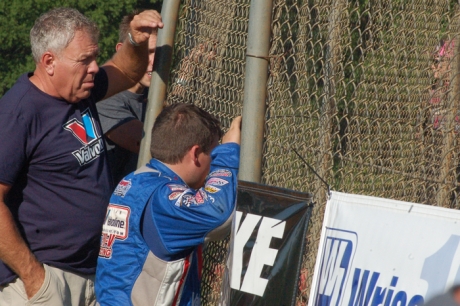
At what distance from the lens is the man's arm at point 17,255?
10.0 ft

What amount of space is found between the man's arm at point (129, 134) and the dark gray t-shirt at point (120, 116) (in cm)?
3

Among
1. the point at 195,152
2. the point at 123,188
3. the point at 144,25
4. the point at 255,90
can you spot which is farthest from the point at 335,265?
the point at 144,25

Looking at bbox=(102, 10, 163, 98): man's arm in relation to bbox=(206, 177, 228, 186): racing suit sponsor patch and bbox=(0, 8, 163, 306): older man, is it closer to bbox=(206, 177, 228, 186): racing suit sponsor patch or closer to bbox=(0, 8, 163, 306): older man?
bbox=(0, 8, 163, 306): older man

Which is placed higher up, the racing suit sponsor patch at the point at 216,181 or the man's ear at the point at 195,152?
the man's ear at the point at 195,152

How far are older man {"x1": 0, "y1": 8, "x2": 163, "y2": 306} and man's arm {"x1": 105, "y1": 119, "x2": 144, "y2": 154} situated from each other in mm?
550

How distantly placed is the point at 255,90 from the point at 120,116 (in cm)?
135

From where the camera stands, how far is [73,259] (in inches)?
133

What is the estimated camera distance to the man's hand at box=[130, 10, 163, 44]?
3.39 m

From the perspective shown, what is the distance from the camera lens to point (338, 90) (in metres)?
3.29

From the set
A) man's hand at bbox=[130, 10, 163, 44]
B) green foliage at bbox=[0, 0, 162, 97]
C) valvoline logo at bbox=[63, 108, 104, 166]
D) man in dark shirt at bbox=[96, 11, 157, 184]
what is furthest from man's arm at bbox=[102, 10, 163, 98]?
green foliage at bbox=[0, 0, 162, 97]

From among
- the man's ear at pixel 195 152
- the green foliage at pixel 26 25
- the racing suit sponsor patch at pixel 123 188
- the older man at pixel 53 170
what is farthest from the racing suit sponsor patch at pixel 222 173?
the green foliage at pixel 26 25

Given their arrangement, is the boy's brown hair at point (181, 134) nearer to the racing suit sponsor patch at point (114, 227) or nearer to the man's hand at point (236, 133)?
the man's hand at point (236, 133)

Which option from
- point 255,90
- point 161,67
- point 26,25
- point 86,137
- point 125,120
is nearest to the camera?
point 255,90

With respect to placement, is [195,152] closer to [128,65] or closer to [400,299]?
[128,65]
